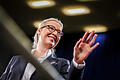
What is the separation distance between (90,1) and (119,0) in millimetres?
391

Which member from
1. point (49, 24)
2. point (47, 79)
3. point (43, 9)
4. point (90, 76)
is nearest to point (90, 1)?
→ point (43, 9)

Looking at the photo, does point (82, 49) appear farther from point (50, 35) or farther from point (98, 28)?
point (98, 28)

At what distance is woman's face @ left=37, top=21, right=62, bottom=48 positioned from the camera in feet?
2.53

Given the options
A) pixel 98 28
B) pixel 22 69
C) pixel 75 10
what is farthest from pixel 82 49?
pixel 98 28

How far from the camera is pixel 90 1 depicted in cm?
355

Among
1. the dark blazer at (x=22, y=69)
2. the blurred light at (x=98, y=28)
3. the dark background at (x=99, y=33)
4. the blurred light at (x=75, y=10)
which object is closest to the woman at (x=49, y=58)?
the dark blazer at (x=22, y=69)

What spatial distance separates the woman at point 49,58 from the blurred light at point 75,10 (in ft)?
9.63

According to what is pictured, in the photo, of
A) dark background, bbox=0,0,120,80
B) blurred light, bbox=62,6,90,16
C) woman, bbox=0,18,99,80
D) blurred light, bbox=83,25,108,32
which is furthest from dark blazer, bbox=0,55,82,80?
blurred light, bbox=83,25,108,32

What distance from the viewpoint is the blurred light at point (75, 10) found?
→ 12.2 feet

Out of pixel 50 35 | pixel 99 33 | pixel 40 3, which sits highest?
pixel 50 35

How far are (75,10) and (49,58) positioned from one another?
3125 millimetres

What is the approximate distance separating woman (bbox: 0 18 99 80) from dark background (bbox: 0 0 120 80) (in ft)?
7.55

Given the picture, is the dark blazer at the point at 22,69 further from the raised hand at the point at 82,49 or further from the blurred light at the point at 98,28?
the blurred light at the point at 98,28

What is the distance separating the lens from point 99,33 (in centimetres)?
383
